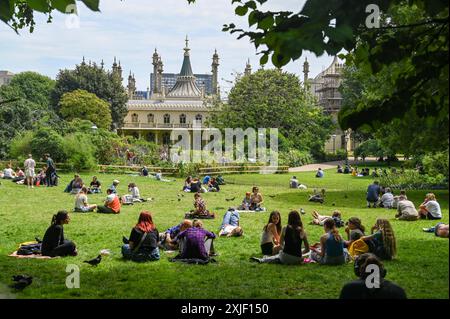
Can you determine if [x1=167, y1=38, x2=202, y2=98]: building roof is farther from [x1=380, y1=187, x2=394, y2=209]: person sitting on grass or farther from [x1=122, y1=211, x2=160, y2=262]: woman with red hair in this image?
[x1=122, y1=211, x2=160, y2=262]: woman with red hair

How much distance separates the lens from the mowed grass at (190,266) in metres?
7.39

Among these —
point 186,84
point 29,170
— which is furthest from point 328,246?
point 186,84

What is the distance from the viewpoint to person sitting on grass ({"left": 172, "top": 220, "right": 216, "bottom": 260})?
9453 millimetres

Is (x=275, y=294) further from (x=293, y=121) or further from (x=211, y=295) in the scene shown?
(x=293, y=121)

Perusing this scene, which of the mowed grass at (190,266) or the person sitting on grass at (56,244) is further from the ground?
the person sitting on grass at (56,244)

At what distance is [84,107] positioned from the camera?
193 ft

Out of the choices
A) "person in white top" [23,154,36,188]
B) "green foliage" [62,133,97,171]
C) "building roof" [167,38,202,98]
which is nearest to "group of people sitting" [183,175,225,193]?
"person in white top" [23,154,36,188]

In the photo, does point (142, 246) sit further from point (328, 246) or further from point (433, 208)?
point (433, 208)

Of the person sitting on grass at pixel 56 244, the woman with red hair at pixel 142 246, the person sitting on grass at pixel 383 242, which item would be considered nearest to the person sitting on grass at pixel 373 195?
the person sitting on grass at pixel 383 242

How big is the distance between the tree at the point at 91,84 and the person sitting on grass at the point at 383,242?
57.3 meters

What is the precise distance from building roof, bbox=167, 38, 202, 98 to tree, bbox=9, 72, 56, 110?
55.0ft

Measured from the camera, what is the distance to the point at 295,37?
325 cm

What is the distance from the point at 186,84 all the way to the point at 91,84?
76.6 ft

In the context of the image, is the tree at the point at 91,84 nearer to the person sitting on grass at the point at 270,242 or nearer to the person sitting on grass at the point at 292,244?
the person sitting on grass at the point at 270,242
